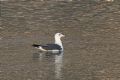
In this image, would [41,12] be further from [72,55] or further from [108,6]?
[72,55]

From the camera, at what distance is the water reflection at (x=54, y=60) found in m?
28.1

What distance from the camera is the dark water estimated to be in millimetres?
28250

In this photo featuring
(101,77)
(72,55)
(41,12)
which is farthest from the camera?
(41,12)

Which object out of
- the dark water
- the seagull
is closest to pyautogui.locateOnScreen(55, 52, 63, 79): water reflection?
the dark water

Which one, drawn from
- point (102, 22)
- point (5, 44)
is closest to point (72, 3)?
point (102, 22)

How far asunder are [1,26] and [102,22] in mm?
5754

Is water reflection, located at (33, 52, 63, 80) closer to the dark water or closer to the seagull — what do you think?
the dark water

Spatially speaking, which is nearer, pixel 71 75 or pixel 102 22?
pixel 71 75

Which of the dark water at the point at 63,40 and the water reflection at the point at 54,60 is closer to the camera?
the water reflection at the point at 54,60

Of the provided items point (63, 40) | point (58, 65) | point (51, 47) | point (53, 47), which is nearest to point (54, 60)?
point (58, 65)

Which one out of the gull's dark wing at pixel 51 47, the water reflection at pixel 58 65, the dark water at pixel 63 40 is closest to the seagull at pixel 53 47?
the gull's dark wing at pixel 51 47

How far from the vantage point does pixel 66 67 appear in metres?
29.2

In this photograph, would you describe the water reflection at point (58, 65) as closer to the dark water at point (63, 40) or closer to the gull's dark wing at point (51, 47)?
the dark water at point (63, 40)

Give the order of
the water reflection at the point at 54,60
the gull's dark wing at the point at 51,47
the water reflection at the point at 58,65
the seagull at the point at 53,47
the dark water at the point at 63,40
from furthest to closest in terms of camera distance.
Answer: the gull's dark wing at the point at 51,47
the seagull at the point at 53,47
the dark water at the point at 63,40
the water reflection at the point at 54,60
the water reflection at the point at 58,65
